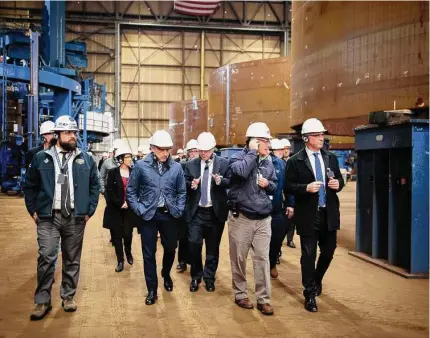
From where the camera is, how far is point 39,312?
4.53 m

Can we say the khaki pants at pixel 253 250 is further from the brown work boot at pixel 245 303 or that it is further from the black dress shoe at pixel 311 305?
the black dress shoe at pixel 311 305

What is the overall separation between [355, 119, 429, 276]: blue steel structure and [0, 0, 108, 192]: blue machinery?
39.5 feet

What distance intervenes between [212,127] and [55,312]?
11903mm

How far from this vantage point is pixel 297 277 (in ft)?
Answer: 20.8

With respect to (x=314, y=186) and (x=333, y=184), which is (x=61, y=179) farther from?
(x=333, y=184)

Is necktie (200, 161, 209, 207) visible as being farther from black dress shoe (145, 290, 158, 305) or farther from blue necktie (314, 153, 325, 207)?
blue necktie (314, 153, 325, 207)

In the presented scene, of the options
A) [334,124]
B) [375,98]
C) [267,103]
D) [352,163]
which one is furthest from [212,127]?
[352,163]

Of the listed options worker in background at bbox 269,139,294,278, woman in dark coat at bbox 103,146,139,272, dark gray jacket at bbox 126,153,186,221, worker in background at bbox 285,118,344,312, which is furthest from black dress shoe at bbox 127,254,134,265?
worker in background at bbox 285,118,344,312

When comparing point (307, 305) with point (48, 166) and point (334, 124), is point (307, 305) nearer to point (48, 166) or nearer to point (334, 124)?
point (48, 166)

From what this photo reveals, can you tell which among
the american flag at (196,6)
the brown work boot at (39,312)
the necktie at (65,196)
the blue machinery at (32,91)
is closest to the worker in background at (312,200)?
the necktie at (65,196)

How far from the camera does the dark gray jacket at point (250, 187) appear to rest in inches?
187

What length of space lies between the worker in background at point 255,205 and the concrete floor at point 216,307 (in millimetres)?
341

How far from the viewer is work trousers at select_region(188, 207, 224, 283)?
5.69 metres

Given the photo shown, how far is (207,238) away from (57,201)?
1814 millimetres
